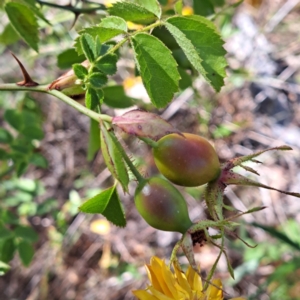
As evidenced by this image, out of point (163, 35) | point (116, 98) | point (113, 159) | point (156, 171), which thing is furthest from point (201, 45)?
point (156, 171)

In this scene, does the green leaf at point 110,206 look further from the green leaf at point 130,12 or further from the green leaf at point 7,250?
the green leaf at point 7,250

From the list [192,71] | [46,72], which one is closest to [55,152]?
[46,72]

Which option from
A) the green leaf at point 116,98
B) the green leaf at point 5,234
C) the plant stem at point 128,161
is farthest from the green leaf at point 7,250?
the plant stem at point 128,161

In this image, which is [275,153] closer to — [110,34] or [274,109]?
[274,109]

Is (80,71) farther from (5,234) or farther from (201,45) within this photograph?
(5,234)

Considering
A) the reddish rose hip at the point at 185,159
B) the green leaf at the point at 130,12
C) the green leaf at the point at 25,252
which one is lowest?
the green leaf at the point at 25,252

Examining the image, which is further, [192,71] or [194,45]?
[192,71]
